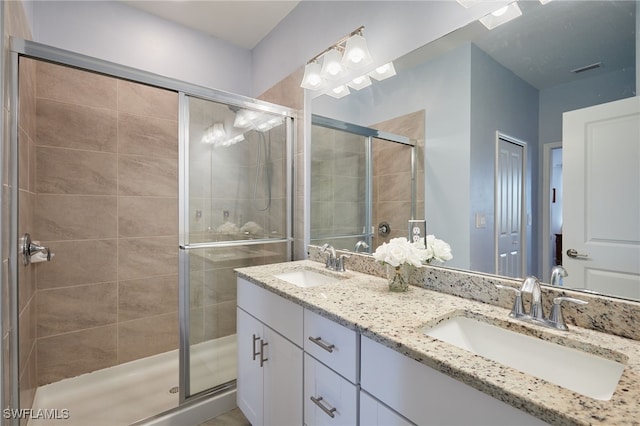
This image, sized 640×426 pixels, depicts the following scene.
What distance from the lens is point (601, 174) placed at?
882mm

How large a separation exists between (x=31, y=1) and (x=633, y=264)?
3.13m

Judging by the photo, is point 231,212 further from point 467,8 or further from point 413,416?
point 467,8

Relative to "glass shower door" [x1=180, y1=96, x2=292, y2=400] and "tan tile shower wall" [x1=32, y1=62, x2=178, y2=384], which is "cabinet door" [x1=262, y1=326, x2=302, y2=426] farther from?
"tan tile shower wall" [x1=32, y1=62, x2=178, y2=384]

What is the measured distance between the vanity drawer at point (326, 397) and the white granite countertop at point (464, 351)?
0.68 ft

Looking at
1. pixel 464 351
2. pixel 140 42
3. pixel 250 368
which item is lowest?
pixel 250 368

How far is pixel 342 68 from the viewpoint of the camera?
5.83 ft

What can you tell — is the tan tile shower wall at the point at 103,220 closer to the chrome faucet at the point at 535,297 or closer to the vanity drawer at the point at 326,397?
the vanity drawer at the point at 326,397

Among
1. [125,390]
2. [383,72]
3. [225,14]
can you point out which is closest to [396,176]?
[383,72]

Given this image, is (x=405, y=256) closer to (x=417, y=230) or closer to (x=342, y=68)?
(x=417, y=230)

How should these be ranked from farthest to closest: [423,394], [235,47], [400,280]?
1. [235,47]
2. [400,280]
3. [423,394]

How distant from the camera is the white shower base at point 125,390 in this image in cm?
174

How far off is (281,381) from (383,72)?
1.62m

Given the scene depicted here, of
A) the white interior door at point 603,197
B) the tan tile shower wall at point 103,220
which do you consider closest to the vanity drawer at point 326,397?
the white interior door at point 603,197

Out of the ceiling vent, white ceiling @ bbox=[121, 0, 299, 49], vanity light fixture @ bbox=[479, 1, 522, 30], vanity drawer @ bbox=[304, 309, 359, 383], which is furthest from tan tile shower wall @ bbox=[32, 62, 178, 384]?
the ceiling vent
